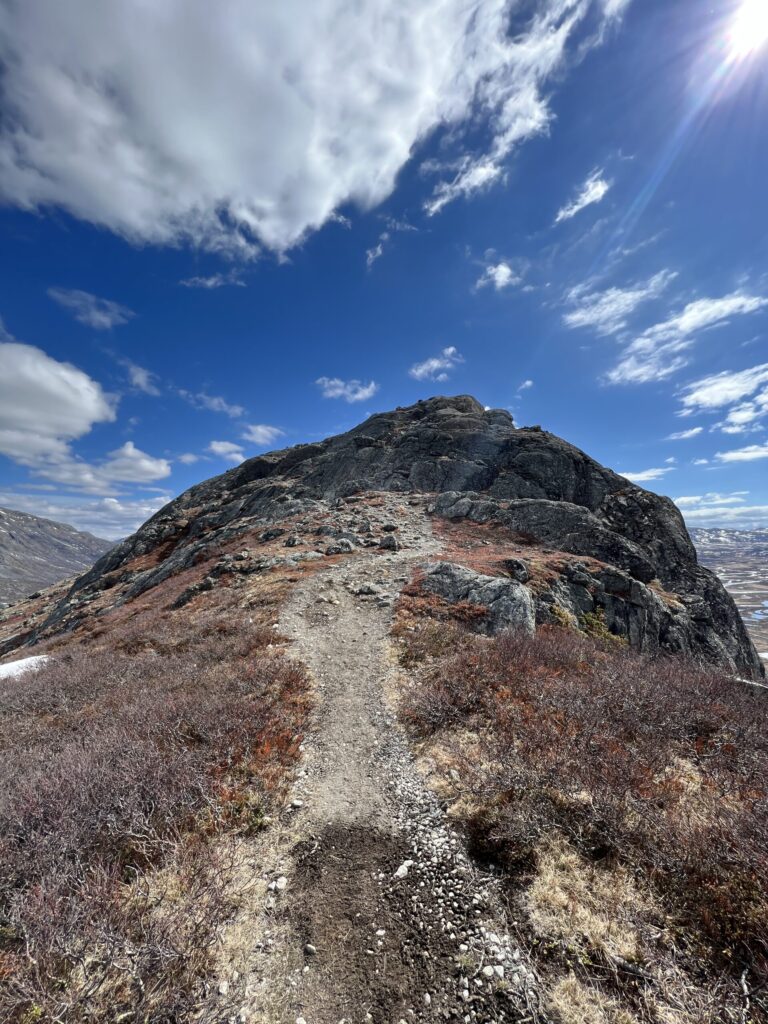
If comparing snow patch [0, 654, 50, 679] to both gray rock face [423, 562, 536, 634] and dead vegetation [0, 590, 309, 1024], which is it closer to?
dead vegetation [0, 590, 309, 1024]

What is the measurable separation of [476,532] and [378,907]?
35005mm

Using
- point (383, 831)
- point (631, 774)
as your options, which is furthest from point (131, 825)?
point (631, 774)

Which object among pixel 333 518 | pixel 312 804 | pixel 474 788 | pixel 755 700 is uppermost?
pixel 333 518

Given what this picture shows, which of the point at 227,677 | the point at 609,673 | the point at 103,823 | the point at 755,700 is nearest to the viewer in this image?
the point at 103,823

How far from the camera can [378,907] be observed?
5.71 metres

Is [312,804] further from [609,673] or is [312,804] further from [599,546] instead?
[599,546]

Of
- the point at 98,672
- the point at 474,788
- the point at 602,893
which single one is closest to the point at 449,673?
the point at 474,788

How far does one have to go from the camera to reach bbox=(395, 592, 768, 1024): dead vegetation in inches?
174

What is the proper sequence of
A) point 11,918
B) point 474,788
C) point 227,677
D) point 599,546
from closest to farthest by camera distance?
point 11,918 → point 474,788 → point 227,677 → point 599,546

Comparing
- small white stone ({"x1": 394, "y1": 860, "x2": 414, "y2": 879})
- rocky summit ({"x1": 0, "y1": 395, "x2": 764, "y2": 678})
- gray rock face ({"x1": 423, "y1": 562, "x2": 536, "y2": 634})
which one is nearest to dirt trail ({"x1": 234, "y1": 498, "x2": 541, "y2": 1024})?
small white stone ({"x1": 394, "y1": 860, "x2": 414, "y2": 879})

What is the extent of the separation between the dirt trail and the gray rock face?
9.48 meters

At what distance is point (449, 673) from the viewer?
12.4 metres

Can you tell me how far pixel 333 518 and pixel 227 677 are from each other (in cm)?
3063

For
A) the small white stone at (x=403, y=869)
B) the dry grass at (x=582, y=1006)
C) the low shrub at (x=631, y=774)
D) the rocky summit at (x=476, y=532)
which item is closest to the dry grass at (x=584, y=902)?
the low shrub at (x=631, y=774)
